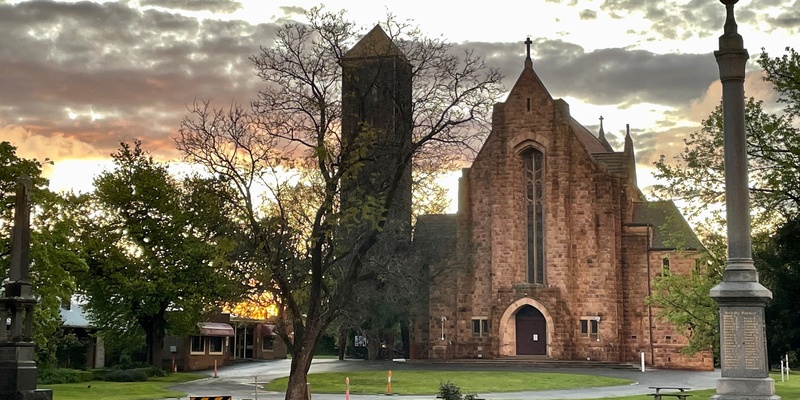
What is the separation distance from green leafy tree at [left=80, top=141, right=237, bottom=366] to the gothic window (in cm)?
1980

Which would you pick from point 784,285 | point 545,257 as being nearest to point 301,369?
point 784,285

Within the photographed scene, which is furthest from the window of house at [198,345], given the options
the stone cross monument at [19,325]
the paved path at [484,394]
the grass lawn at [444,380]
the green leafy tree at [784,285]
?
the green leafy tree at [784,285]

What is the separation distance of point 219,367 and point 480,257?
66.3ft

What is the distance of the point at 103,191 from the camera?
179ft

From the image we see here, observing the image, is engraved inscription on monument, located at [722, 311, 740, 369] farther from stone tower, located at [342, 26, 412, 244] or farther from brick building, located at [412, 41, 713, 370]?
brick building, located at [412, 41, 713, 370]

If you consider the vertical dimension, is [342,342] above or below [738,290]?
below

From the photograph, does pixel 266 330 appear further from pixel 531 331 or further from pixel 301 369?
pixel 301 369

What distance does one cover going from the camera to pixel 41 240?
38.3m

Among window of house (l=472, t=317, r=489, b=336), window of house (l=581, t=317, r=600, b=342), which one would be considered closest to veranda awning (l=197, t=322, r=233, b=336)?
window of house (l=472, t=317, r=489, b=336)

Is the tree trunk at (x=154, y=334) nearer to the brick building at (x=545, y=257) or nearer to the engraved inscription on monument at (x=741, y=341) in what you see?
the brick building at (x=545, y=257)

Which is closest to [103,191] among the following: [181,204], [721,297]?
[181,204]

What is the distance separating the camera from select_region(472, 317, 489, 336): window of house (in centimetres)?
6198

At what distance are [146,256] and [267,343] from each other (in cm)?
3286

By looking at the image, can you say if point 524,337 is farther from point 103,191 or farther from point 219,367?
point 103,191
